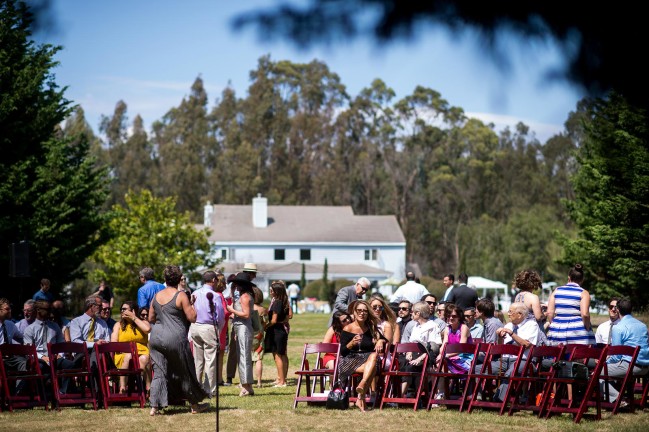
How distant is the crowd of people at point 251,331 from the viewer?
12.3 metres

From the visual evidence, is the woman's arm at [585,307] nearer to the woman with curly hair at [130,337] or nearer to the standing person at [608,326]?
Result: the standing person at [608,326]

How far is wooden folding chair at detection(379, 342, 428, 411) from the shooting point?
12891 millimetres

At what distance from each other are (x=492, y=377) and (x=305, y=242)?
2848 inches

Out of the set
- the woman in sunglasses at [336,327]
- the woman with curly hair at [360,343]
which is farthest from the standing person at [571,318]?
the woman in sunglasses at [336,327]

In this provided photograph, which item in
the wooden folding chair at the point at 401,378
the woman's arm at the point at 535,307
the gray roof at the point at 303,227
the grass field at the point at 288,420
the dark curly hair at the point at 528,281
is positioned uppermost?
the gray roof at the point at 303,227

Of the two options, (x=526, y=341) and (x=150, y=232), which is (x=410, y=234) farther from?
(x=526, y=341)

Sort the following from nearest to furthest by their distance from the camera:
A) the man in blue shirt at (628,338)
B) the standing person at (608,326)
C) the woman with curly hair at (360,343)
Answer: the man in blue shirt at (628,338) < the woman with curly hair at (360,343) < the standing person at (608,326)

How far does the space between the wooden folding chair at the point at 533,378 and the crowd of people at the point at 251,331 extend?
0.30 metres

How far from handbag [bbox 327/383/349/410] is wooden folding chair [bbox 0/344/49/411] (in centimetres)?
365

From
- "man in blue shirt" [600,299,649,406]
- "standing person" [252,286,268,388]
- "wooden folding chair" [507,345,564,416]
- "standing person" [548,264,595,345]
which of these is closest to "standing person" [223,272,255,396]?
"standing person" [252,286,268,388]

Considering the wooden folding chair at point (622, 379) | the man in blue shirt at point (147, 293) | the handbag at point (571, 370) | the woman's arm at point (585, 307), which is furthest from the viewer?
the man in blue shirt at point (147, 293)

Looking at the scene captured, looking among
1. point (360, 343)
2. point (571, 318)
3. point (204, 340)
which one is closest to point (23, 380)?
point (204, 340)

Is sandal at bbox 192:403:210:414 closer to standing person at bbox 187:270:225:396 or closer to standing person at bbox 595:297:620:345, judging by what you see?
standing person at bbox 187:270:225:396

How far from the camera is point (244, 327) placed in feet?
50.8
